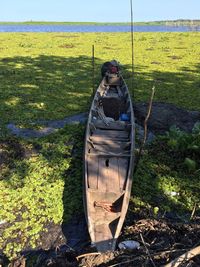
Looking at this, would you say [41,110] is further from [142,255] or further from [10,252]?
[142,255]

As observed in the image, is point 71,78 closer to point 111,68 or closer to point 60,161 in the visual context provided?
point 111,68

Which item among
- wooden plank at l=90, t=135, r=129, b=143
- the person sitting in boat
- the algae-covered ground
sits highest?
the person sitting in boat

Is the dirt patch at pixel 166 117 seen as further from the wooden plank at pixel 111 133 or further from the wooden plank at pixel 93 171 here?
the wooden plank at pixel 93 171

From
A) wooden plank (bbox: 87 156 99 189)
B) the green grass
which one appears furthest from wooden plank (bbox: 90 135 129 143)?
the green grass

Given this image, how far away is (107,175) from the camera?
25.0 feet

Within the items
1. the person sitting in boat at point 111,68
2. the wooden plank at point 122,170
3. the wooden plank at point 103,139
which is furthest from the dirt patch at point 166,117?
the wooden plank at point 122,170

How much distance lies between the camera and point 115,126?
10.1 metres

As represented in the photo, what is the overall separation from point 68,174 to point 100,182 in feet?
6.26

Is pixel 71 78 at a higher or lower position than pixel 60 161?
higher

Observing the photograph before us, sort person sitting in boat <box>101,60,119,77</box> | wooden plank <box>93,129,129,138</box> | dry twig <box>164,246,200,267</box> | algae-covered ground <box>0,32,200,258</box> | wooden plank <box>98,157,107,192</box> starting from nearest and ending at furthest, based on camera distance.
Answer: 1. dry twig <box>164,246,200,267</box>
2. wooden plank <box>98,157,107,192</box>
3. algae-covered ground <box>0,32,200,258</box>
4. wooden plank <box>93,129,129,138</box>
5. person sitting in boat <box>101,60,119,77</box>

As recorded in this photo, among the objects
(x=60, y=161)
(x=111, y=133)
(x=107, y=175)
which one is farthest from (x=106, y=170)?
(x=60, y=161)

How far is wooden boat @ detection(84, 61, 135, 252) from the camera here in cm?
639

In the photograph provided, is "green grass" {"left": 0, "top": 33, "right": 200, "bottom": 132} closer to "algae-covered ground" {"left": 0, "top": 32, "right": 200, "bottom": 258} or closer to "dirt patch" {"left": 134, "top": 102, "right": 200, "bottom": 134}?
"algae-covered ground" {"left": 0, "top": 32, "right": 200, "bottom": 258}

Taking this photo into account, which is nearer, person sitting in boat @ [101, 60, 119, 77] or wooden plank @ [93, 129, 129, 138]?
wooden plank @ [93, 129, 129, 138]
